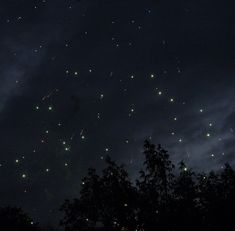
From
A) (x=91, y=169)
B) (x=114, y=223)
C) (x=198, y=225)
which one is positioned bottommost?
(x=198, y=225)

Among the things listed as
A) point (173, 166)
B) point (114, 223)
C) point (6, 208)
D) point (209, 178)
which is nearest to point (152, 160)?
point (173, 166)

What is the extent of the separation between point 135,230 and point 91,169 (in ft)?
20.7

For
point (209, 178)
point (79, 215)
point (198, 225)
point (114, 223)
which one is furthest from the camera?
point (209, 178)

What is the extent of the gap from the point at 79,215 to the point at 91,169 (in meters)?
3.54

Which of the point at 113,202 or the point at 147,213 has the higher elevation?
the point at 113,202

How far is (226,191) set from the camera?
3347 centimetres

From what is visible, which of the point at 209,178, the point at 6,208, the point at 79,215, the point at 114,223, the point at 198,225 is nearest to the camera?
the point at 198,225

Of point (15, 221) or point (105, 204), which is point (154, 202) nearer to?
point (105, 204)

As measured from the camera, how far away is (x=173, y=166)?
33.4 metres

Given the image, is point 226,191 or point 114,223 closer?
point 114,223

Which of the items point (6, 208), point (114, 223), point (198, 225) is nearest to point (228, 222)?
point (198, 225)

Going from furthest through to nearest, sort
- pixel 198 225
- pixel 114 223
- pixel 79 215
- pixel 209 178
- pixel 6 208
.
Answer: pixel 6 208 → pixel 209 178 → pixel 79 215 → pixel 114 223 → pixel 198 225

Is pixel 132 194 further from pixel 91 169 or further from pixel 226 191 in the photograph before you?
pixel 226 191

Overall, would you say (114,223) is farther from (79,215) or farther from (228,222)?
(228,222)
